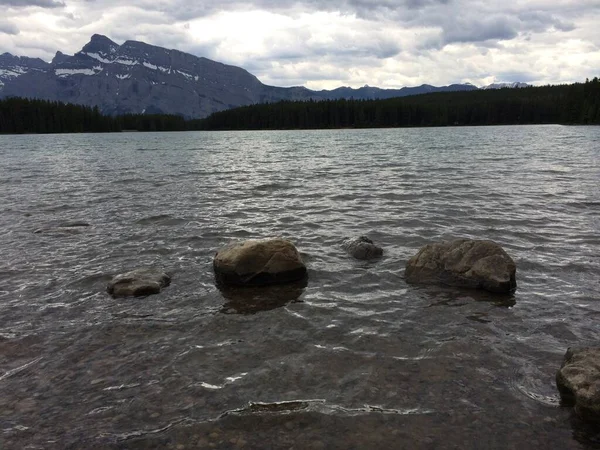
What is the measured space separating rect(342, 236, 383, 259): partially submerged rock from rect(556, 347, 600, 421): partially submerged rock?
23.6 ft

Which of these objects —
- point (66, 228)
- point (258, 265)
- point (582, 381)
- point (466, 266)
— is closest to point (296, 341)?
point (258, 265)

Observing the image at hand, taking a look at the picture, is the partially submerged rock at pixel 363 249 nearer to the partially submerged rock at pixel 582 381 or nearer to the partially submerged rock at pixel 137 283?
the partially submerged rock at pixel 137 283

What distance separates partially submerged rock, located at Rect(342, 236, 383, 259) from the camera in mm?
13961

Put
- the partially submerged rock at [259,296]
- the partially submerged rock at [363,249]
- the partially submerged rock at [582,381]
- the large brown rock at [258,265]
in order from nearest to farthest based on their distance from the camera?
1. the partially submerged rock at [582,381]
2. the partially submerged rock at [259,296]
3. the large brown rock at [258,265]
4. the partially submerged rock at [363,249]

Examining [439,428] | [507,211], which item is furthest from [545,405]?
[507,211]

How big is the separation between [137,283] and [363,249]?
6.88 m

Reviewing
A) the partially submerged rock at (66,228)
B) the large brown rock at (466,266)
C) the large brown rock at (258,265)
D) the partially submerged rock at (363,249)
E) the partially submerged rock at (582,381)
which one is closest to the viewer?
the partially submerged rock at (582,381)

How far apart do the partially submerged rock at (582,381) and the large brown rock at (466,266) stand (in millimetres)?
3949

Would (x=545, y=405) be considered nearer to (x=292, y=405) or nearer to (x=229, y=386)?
(x=292, y=405)

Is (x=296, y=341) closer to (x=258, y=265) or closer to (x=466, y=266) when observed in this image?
(x=258, y=265)

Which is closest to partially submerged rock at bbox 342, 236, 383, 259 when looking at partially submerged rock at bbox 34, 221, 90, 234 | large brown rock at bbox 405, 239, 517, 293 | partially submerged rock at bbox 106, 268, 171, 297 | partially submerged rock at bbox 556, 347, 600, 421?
large brown rock at bbox 405, 239, 517, 293

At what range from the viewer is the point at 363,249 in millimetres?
14031

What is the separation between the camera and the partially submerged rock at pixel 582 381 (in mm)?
6098

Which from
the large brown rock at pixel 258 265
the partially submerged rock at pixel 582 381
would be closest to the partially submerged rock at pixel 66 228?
the large brown rock at pixel 258 265
